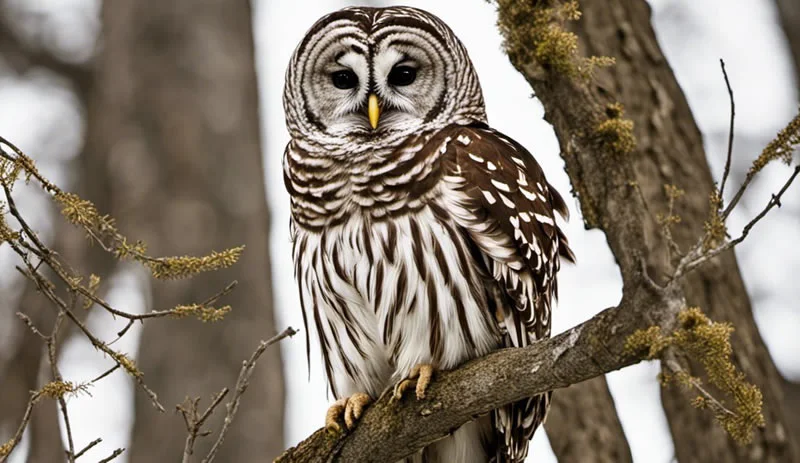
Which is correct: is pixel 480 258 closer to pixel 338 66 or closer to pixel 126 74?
pixel 338 66

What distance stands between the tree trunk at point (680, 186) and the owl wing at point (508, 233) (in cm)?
67

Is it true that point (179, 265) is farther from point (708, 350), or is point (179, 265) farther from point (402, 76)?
point (402, 76)

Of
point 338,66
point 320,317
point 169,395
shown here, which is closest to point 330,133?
point 338,66

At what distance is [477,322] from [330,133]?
1058mm

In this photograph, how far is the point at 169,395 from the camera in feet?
31.7

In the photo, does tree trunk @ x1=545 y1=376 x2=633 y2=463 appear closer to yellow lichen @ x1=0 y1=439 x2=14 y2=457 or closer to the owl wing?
the owl wing

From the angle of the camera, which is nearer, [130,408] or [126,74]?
[130,408]

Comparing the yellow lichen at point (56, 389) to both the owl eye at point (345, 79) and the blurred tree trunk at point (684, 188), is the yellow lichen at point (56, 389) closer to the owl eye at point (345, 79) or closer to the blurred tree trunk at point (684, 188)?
the owl eye at point (345, 79)

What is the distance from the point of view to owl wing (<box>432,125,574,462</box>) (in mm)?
4480

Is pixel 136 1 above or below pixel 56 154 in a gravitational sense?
above

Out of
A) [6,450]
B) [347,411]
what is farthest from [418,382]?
[6,450]

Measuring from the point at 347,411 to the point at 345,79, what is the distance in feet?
4.71

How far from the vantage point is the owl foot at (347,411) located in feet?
14.6

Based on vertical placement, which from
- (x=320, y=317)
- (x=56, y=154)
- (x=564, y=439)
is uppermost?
(x=56, y=154)
